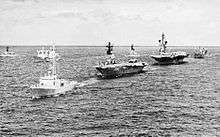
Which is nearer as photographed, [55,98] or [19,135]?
[19,135]

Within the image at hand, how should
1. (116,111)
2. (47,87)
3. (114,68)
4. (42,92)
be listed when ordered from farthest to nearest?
1. (114,68)
2. (42,92)
3. (47,87)
4. (116,111)

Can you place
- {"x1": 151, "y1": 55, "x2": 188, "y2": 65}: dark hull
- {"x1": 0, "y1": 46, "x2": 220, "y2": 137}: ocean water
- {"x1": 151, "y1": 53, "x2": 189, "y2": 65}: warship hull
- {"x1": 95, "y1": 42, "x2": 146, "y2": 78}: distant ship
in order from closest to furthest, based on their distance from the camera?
{"x1": 0, "y1": 46, "x2": 220, "y2": 137}: ocean water < {"x1": 95, "y1": 42, "x2": 146, "y2": 78}: distant ship < {"x1": 151, "y1": 53, "x2": 189, "y2": 65}: warship hull < {"x1": 151, "y1": 55, "x2": 188, "y2": 65}: dark hull

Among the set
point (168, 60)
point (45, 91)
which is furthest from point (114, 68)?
point (168, 60)

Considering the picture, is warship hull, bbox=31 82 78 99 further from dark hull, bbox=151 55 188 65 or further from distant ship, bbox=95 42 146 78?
dark hull, bbox=151 55 188 65

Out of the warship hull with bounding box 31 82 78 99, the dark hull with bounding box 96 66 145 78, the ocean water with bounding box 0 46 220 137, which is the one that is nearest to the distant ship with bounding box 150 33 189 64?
the dark hull with bounding box 96 66 145 78

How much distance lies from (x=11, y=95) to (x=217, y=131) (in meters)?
51.4

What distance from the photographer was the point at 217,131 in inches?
1996

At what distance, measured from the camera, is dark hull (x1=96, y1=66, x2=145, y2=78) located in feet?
376

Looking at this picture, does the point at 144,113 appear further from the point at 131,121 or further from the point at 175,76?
the point at 175,76

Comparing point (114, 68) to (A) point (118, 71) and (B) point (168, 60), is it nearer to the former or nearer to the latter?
(A) point (118, 71)

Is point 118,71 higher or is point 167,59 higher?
point 167,59

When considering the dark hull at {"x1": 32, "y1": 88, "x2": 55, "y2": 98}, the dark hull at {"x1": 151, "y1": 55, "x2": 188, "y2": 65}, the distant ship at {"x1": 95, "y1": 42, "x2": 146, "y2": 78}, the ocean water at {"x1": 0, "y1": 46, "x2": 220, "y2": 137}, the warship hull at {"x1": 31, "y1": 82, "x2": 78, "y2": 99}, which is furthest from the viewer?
the dark hull at {"x1": 151, "y1": 55, "x2": 188, "y2": 65}

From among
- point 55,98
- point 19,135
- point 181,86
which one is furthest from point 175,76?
point 19,135

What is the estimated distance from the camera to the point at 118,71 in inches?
4727
